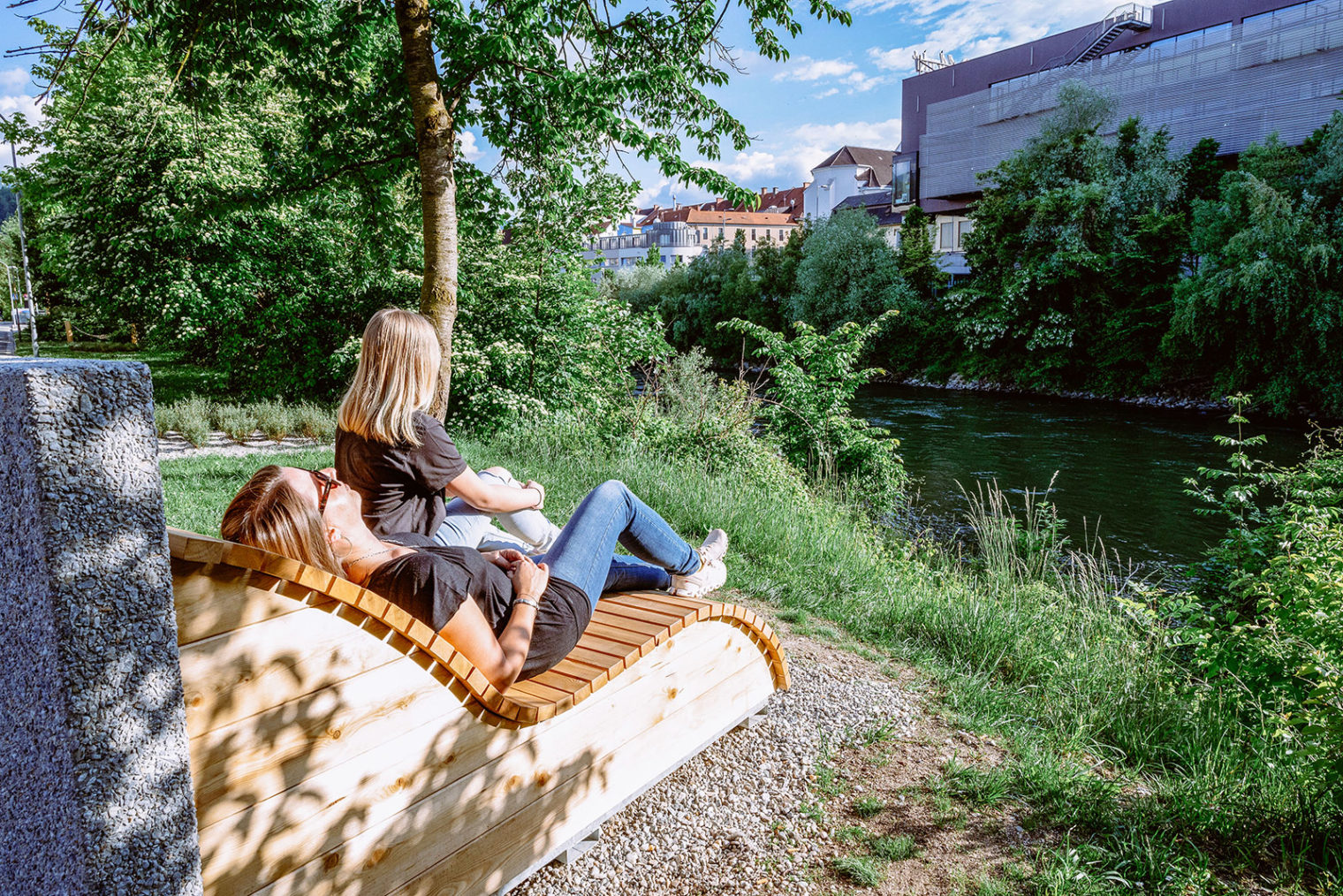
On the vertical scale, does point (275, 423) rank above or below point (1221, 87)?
below

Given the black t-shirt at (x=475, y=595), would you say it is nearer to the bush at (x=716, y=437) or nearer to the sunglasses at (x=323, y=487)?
the sunglasses at (x=323, y=487)

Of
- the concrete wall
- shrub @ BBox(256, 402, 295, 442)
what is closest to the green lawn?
shrub @ BBox(256, 402, 295, 442)

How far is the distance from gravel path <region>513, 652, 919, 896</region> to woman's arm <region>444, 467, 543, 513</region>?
51.1 inches

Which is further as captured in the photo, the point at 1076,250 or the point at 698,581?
the point at 1076,250

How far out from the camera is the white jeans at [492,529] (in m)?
4.02

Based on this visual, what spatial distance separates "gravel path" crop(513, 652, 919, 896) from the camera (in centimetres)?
276

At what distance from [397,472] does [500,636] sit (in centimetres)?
101

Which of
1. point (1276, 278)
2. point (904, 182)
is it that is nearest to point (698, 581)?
point (1276, 278)

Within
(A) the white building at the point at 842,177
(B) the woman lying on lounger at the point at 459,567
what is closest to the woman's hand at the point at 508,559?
(B) the woman lying on lounger at the point at 459,567

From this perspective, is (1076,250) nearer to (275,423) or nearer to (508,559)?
(275,423)

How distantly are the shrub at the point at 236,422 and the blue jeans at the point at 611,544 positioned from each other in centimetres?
1032

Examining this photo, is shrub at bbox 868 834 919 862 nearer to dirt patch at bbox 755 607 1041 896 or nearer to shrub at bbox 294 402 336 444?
dirt patch at bbox 755 607 1041 896

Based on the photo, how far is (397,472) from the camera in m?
3.39

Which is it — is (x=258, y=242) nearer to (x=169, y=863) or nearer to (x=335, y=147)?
(x=335, y=147)
